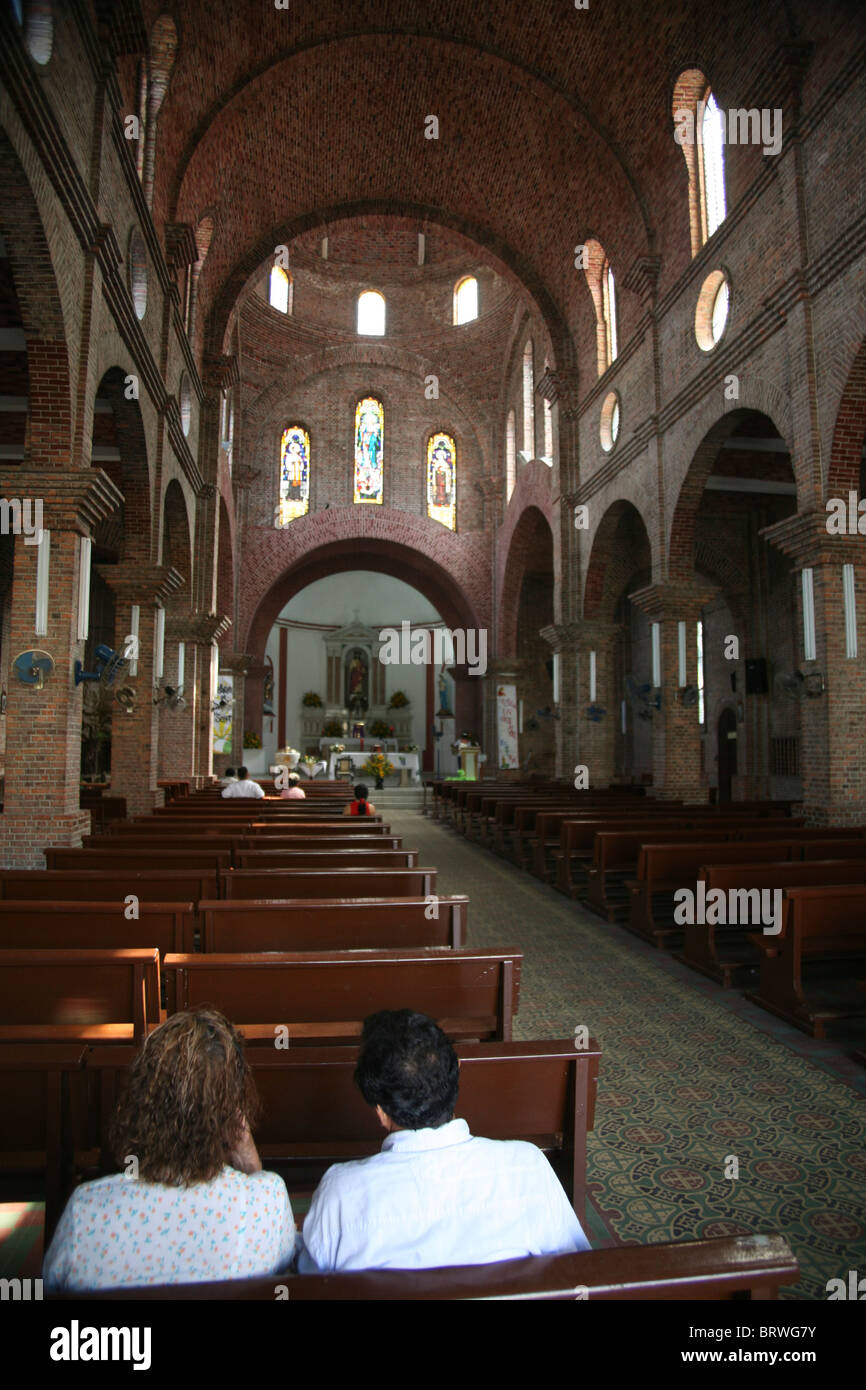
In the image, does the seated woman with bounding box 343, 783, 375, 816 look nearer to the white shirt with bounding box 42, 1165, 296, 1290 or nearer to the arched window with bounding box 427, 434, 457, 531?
the white shirt with bounding box 42, 1165, 296, 1290

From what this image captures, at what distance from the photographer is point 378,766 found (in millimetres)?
25781

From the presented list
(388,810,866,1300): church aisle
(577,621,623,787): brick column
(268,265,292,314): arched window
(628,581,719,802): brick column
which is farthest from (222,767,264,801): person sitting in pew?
(268,265,292,314): arched window

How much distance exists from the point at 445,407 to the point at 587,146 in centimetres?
1213

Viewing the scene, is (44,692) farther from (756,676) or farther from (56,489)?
(756,676)

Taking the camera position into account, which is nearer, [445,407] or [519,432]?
[519,432]

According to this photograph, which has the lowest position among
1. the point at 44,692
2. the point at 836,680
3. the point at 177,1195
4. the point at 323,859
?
the point at 177,1195

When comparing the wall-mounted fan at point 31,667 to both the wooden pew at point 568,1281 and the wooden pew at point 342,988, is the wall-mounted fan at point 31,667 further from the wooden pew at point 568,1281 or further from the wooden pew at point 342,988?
the wooden pew at point 568,1281

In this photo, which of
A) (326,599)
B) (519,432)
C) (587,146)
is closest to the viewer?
(587,146)

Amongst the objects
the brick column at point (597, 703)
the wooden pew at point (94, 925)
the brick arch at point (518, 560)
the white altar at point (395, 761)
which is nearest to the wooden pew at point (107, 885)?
the wooden pew at point (94, 925)

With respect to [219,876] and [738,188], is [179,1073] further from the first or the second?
[738,188]

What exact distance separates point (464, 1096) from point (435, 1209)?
2.88 feet

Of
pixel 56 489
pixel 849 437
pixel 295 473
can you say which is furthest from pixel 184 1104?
pixel 295 473

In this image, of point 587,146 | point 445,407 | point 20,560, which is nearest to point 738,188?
point 587,146

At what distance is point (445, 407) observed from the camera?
26484 mm
